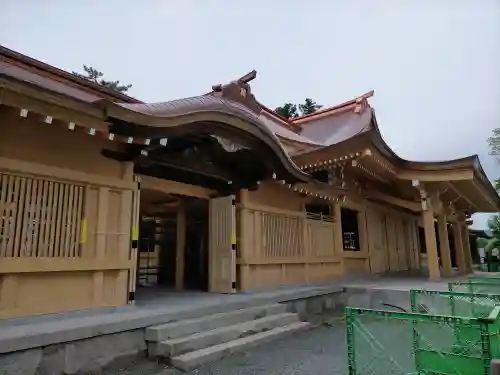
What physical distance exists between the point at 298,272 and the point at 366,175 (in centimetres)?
342

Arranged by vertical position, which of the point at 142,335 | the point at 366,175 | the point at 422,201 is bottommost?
the point at 142,335

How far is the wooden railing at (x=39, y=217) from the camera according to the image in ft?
13.1

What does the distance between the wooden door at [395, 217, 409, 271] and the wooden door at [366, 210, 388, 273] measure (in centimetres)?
130

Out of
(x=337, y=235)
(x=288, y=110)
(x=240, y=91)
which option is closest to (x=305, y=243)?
(x=337, y=235)

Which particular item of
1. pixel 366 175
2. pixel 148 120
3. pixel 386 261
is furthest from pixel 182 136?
pixel 386 261

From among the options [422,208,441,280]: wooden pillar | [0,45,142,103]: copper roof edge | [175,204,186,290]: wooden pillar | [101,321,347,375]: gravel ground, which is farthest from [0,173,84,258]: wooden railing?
[422,208,441,280]: wooden pillar

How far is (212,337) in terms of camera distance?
441 centimetres

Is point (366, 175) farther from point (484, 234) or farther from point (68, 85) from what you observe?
point (484, 234)

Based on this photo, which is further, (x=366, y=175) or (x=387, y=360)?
(x=366, y=175)

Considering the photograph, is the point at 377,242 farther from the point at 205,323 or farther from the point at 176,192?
the point at 205,323

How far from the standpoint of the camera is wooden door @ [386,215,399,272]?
473 inches

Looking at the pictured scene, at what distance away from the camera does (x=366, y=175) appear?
9.76m

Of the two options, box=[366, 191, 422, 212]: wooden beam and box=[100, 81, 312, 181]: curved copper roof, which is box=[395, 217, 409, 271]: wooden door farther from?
box=[100, 81, 312, 181]: curved copper roof

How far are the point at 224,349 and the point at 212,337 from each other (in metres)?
0.22
